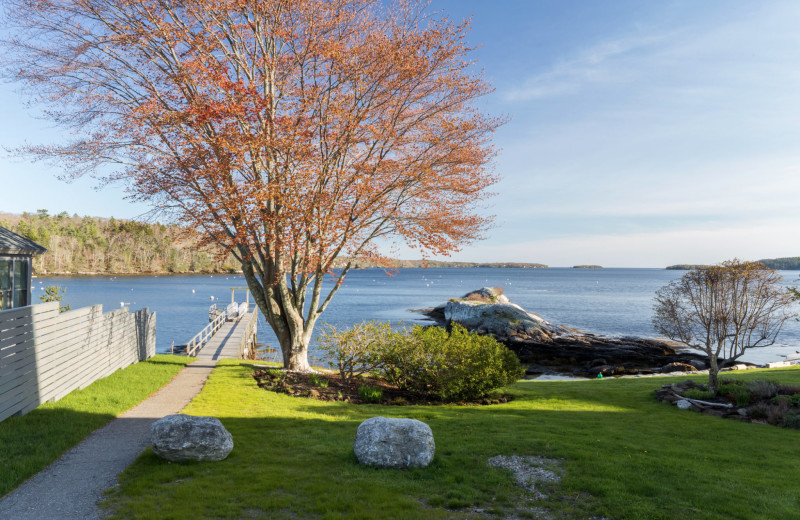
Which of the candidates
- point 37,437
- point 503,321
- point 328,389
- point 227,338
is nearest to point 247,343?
point 227,338

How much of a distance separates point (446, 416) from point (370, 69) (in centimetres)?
1000

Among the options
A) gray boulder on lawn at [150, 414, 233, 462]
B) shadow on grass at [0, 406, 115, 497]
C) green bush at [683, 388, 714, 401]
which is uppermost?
gray boulder on lawn at [150, 414, 233, 462]

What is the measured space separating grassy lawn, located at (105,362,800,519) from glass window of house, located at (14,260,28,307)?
30.0 ft

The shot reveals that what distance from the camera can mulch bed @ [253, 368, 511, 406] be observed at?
1266cm

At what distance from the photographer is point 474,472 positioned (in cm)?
673

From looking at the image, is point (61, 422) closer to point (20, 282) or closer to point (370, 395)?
point (370, 395)

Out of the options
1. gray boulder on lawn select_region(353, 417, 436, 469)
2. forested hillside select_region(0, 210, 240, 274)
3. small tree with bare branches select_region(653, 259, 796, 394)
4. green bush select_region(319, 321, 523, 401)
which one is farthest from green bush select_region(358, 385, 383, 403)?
forested hillside select_region(0, 210, 240, 274)

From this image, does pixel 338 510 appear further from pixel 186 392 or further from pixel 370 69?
pixel 370 69

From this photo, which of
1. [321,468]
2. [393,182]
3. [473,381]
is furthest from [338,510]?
[393,182]

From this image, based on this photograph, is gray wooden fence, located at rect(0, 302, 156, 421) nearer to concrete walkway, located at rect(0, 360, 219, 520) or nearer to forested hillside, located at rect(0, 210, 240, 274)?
concrete walkway, located at rect(0, 360, 219, 520)

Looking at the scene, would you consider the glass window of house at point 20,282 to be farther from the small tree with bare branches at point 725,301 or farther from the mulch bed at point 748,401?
the small tree with bare branches at point 725,301

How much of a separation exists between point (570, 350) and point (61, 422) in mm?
29038

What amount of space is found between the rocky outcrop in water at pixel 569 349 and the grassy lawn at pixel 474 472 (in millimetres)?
17475

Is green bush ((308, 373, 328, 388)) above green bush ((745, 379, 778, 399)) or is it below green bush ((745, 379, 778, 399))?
above
